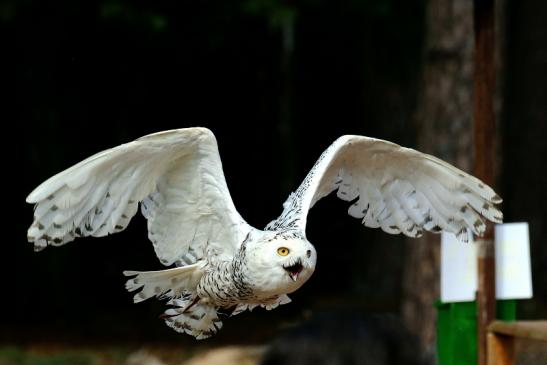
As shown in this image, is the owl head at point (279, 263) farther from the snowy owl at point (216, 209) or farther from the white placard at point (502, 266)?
the white placard at point (502, 266)

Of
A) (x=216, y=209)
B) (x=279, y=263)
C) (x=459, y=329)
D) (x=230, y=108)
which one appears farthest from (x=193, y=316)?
(x=230, y=108)

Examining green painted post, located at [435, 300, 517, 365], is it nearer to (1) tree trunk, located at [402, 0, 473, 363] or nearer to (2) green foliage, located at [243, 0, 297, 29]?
(1) tree trunk, located at [402, 0, 473, 363]

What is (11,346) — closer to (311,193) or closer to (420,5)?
(420,5)

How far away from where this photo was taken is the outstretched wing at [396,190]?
13.9ft

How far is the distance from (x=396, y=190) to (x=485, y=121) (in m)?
0.52

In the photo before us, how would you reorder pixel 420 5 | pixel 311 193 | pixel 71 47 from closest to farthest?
pixel 311 193, pixel 71 47, pixel 420 5

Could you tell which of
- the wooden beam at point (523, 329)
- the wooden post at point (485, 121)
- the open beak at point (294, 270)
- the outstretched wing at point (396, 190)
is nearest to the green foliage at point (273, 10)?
the wooden post at point (485, 121)

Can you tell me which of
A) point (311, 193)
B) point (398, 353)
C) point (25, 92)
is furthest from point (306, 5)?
point (398, 353)

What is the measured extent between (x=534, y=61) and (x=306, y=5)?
13.3 feet

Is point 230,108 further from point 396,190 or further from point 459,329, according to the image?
point 459,329

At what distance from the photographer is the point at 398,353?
1.80m

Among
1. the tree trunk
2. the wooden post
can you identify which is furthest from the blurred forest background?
the wooden post

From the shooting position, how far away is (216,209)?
4383 millimetres

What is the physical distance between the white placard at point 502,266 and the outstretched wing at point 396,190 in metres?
0.19
